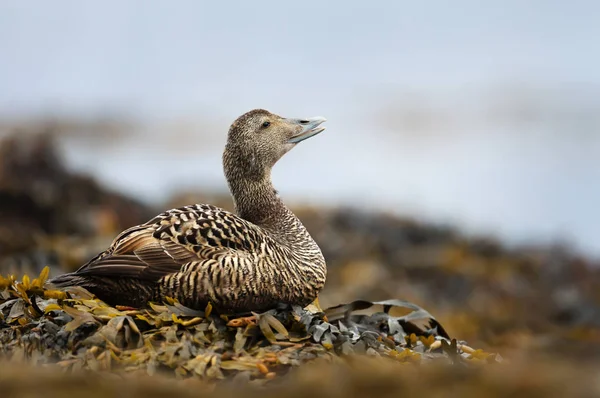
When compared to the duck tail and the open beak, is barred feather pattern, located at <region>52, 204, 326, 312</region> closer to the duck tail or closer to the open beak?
the duck tail

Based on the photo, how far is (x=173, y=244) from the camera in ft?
14.8

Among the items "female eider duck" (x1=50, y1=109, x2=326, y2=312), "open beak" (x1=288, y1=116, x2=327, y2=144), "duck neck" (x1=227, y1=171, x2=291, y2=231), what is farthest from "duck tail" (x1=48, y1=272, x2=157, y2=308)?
"open beak" (x1=288, y1=116, x2=327, y2=144)

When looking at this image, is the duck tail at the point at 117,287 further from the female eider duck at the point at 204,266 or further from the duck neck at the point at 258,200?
the duck neck at the point at 258,200

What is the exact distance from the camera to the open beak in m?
5.34

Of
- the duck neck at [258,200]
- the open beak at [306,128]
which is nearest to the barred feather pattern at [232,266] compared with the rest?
the duck neck at [258,200]

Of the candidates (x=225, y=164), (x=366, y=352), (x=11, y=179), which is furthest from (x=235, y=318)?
(x=11, y=179)

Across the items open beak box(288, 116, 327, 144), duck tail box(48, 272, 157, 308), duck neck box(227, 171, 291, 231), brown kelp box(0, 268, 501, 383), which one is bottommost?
brown kelp box(0, 268, 501, 383)

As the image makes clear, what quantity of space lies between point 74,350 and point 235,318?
A: 76 centimetres

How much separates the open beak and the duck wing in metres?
0.81

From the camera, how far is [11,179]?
886 centimetres

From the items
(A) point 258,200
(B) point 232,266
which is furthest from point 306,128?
(B) point 232,266

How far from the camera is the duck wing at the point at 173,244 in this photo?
14.6ft

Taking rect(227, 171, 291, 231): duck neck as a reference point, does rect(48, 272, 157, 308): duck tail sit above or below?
below

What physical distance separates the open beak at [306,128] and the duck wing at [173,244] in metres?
0.81
